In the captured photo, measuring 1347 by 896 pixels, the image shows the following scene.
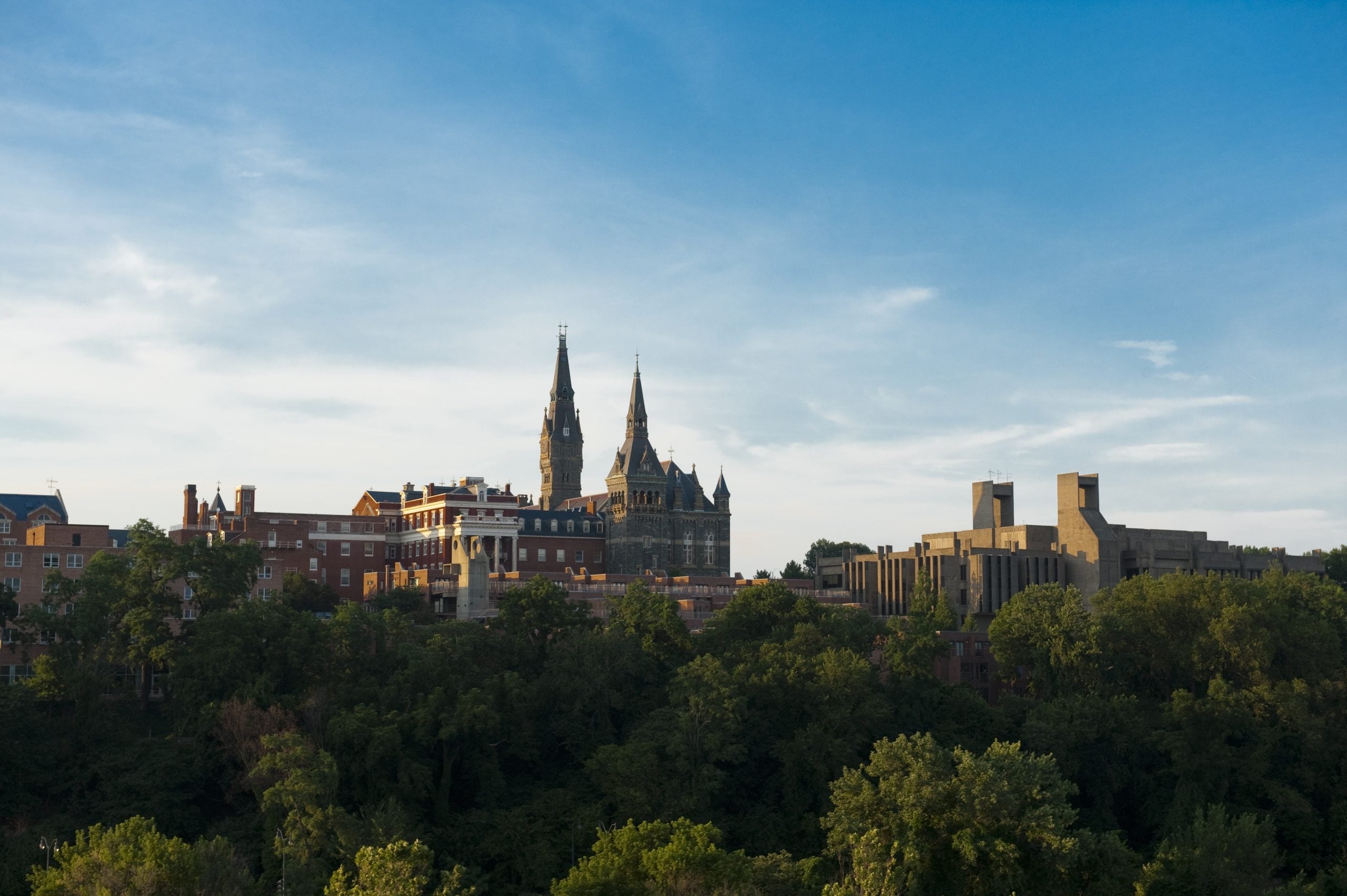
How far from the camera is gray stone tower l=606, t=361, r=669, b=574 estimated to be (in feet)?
556

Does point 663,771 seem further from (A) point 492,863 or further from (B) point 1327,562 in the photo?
(B) point 1327,562

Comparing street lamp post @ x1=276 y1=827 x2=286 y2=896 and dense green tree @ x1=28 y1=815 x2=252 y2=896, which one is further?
street lamp post @ x1=276 y1=827 x2=286 y2=896

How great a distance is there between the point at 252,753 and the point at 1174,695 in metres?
54.1

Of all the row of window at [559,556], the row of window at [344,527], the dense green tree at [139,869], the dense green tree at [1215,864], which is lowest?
the dense green tree at [1215,864]

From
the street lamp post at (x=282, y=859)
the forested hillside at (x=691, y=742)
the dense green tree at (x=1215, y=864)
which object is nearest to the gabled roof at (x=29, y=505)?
the forested hillside at (x=691, y=742)

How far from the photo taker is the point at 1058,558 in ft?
445

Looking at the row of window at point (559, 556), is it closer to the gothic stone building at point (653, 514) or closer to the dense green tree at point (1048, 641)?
the gothic stone building at point (653, 514)

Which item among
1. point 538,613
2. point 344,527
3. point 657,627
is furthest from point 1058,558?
point 344,527

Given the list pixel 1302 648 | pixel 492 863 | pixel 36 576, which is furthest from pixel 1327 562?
pixel 36 576

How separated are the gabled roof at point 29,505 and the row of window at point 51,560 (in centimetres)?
2671

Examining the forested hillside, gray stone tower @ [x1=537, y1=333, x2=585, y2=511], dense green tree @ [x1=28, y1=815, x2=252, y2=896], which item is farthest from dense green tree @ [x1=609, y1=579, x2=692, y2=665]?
gray stone tower @ [x1=537, y1=333, x2=585, y2=511]

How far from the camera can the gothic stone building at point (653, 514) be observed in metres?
170

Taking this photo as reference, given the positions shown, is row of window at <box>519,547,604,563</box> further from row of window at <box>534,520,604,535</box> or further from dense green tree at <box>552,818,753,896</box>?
dense green tree at <box>552,818,753,896</box>

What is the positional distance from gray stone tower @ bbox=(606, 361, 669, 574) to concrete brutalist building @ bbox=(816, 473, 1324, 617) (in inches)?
1349
